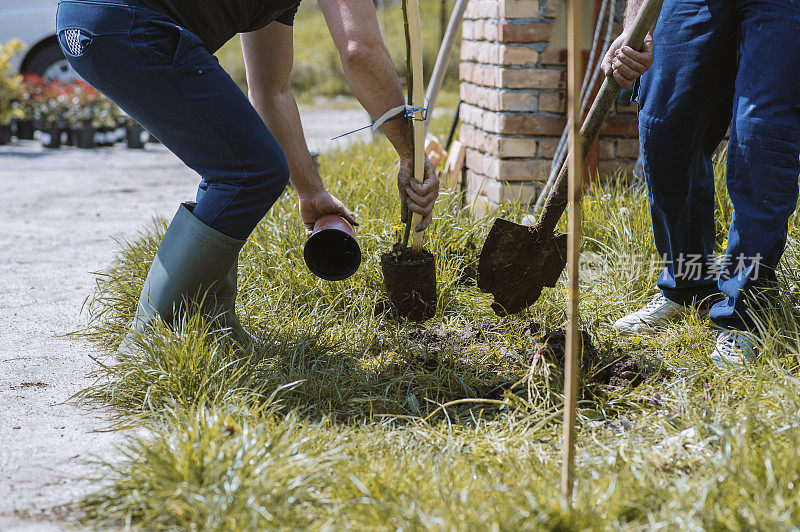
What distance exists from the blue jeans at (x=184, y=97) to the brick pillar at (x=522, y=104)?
175 cm

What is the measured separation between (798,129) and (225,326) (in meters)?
1.83

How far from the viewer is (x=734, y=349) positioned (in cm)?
225

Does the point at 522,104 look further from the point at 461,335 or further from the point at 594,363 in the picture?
the point at 594,363

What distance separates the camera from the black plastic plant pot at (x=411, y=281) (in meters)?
2.55

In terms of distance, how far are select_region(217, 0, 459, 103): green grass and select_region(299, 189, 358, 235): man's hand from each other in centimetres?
810

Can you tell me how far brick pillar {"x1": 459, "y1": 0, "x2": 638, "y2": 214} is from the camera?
154 inches

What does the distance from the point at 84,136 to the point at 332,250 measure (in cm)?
664

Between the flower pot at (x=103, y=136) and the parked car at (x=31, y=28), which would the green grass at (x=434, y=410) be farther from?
the parked car at (x=31, y=28)

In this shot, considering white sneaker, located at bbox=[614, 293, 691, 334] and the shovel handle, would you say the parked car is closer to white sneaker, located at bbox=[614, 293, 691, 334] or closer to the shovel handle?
the shovel handle

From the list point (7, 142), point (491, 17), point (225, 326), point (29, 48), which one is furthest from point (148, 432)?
point (29, 48)

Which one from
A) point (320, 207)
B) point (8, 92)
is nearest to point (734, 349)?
point (320, 207)

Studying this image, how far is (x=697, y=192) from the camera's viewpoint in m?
2.61

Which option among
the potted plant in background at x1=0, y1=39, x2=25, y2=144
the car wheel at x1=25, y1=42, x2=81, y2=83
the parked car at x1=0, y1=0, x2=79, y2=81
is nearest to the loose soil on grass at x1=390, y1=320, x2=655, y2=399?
the potted plant in background at x1=0, y1=39, x2=25, y2=144

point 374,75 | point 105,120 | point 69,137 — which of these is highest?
point 374,75
